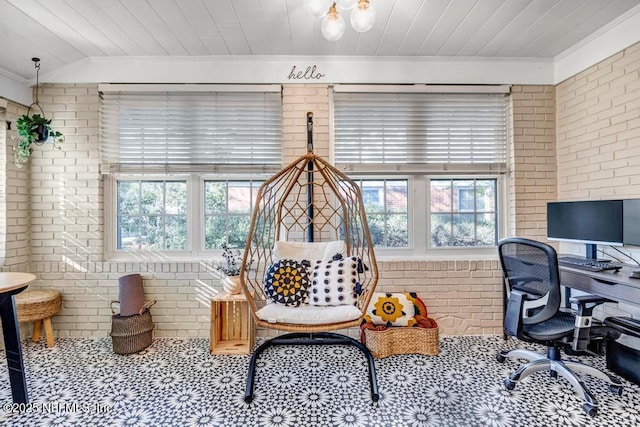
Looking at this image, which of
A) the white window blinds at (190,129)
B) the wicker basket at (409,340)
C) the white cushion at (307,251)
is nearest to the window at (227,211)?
the white window blinds at (190,129)

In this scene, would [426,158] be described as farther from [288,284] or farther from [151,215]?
[151,215]

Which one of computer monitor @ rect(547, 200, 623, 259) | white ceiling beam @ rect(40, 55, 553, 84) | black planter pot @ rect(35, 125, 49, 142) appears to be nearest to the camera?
computer monitor @ rect(547, 200, 623, 259)

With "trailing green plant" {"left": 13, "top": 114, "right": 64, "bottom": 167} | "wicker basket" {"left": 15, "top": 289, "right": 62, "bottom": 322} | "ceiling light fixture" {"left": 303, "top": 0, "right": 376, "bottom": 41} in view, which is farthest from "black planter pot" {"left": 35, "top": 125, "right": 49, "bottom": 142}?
"ceiling light fixture" {"left": 303, "top": 0, "right": 376, "bottom": 41}

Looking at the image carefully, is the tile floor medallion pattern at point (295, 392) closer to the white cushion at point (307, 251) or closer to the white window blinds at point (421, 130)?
the white cushion at point (307, 251)

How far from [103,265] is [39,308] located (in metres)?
0.51

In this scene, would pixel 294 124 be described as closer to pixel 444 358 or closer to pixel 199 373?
pixel 199 373

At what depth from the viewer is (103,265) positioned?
9.14 feet

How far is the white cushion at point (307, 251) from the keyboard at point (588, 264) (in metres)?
1.63

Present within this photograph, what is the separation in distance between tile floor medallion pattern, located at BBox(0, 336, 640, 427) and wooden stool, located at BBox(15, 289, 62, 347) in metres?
0.16

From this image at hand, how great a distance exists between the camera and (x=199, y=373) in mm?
2191

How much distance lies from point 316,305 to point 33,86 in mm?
3136

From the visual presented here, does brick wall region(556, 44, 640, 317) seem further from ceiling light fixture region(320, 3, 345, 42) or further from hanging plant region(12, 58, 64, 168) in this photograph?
hanging plant region(12, 58, 64, 168)

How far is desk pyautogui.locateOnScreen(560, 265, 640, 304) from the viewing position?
1801 mm

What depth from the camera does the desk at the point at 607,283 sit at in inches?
70.9
